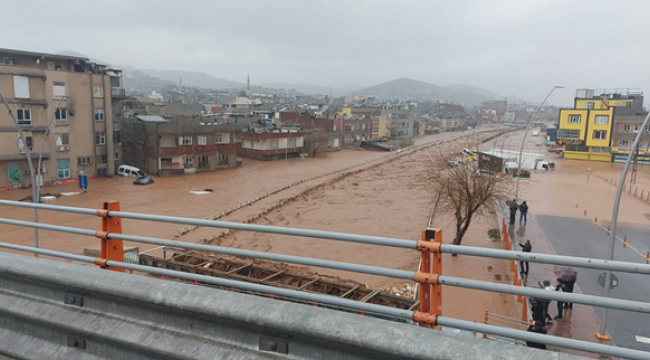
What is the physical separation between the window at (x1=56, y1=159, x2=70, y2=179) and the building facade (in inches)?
310

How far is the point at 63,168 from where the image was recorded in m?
42.2

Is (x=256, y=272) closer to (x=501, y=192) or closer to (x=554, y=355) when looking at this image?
(x=501, y=192)

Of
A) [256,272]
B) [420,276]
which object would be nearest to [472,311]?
[256,272]

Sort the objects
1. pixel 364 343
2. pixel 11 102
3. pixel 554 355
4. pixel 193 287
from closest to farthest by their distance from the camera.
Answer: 1. pixel 554 355
2. pixel 364 343
3. pixel 193 287
4. pixel 11 102

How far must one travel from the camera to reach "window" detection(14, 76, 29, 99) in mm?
38781

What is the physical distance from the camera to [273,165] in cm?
6006

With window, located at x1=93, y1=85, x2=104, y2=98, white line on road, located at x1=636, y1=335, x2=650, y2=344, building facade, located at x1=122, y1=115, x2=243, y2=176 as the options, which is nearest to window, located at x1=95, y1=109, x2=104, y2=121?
window, located at x1=93, y1=85, x2=104, y2=98

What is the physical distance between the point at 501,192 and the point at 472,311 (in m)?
9.77

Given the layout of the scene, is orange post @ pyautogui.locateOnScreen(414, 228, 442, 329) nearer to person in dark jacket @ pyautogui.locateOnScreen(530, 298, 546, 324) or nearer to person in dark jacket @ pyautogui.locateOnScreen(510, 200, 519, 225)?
person in dark jacket @ pyautogui.locateOnScreen(530, 298, 546, 324)

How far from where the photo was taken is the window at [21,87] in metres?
38.8

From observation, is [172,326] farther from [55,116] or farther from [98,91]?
[98,91]

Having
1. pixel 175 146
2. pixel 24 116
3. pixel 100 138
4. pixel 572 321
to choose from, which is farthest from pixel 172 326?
pixel 175 146

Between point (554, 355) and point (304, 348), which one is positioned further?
point (304, 348)

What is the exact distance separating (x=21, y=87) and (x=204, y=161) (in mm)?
18099
